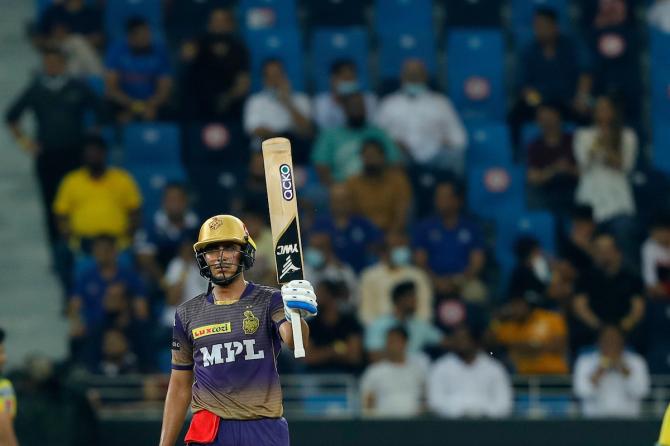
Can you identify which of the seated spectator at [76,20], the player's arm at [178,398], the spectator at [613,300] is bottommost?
the player's arm at [178,398]

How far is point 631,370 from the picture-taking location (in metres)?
13.7

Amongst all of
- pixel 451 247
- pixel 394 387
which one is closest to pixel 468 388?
pixel 394 387

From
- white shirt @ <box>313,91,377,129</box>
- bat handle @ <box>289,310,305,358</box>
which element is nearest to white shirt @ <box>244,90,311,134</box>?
white shirt @ <box>313,91,377,129</box>

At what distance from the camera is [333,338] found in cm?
1417

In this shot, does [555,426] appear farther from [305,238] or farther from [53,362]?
[53,362]

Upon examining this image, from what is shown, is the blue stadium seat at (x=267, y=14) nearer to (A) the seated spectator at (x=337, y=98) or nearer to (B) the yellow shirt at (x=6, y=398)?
(A) the seated spectator at (x=337, y=98)

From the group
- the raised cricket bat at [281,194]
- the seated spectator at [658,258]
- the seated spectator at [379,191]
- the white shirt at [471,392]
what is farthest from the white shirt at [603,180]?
the raised cricket bat at [281,194]

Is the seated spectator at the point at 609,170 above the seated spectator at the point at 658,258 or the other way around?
above

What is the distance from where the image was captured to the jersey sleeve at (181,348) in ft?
27.0

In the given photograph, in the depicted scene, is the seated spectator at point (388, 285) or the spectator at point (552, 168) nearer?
the seated spectator at point (388, 285)

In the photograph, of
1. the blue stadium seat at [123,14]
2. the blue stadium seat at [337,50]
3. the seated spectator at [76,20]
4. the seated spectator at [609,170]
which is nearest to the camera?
the seated spectator at [609,170]

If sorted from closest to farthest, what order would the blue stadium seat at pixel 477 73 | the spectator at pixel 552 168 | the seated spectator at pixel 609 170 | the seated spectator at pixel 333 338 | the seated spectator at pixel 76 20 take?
1. the seated spectator at pixel 333 338
2. the seated spectator at pixel 609 170
3. the spectator at pixel 552 168
4. the blue stadium seat at pixel 477 73
5. the seated spectator at pixel 76 20

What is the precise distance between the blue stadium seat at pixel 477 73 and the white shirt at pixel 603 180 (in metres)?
1.13

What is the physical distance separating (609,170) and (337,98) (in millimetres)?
2675
